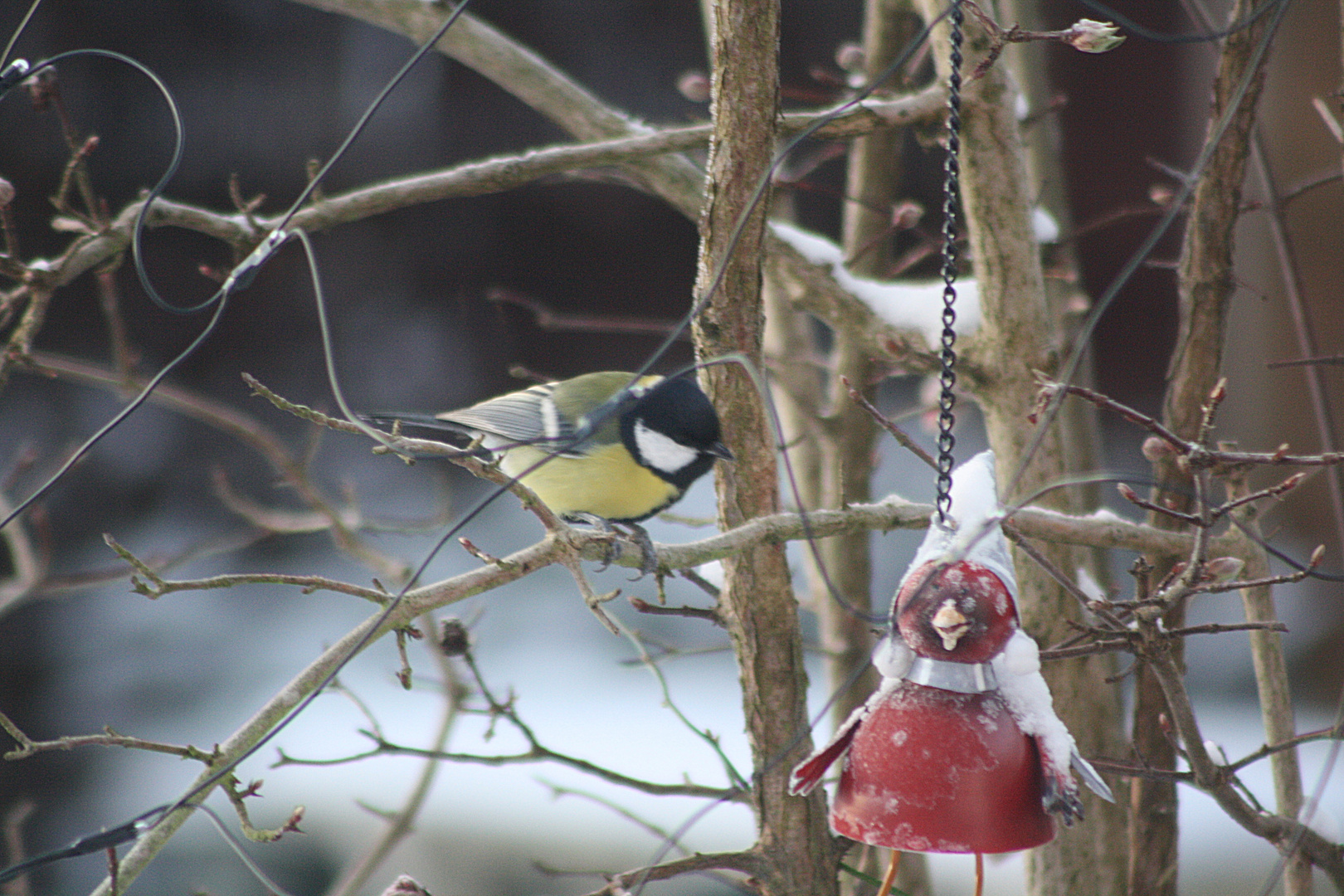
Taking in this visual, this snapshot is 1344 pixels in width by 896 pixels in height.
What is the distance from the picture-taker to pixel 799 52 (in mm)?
3236

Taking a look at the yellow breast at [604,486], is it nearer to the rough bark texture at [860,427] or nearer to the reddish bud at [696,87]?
the rough bark texture at [860,427]

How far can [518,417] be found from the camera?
72.0 inches

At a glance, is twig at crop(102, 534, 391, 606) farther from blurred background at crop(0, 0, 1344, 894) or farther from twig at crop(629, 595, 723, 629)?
blurred background at crop(0, 0, 1344, 894)

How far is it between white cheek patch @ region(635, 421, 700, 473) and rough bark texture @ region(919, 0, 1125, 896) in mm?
427

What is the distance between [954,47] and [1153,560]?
0.83m

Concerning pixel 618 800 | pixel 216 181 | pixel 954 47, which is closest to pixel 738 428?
pixel 954 47

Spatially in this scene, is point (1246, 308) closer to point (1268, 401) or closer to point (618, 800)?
point (1268, 401)

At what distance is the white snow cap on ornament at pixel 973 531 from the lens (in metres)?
0.86

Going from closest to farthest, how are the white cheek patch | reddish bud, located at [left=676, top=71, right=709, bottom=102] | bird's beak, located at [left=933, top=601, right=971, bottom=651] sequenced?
bird's beak, located at [left=933, top=601, right=971, bottom=651] < the white cheek patch < reddish bud, located at [left=676, top=71, right=709, bottom=102]

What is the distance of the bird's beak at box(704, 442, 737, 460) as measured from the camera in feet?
4.39

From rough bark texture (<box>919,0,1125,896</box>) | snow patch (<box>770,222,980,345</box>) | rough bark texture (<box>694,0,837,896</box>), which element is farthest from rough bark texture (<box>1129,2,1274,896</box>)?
rough bark texture (<box>694,0,837,896</box>)

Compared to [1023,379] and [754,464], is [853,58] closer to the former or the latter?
[1023,379]

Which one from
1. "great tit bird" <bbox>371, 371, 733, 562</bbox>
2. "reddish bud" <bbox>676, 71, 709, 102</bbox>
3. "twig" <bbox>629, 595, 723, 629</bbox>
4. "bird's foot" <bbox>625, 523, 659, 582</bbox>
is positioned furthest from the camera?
"reddish bud" <bbox>676, 71, 709, 102</bbox>

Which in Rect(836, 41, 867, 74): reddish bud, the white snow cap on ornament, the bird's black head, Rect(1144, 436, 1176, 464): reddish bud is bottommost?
the white snow cap on ornament
